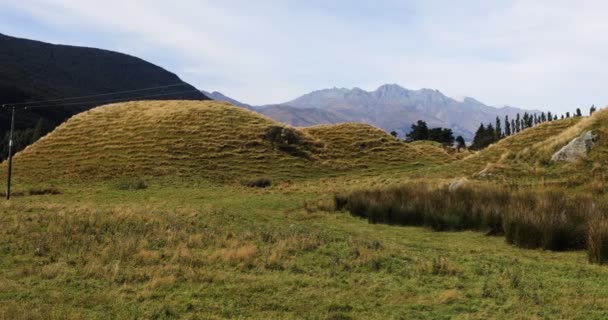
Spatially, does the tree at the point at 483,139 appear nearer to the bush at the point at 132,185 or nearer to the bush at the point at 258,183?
the bush at the point at 258,183

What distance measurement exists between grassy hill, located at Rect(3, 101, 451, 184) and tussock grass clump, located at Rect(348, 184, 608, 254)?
91.4 feet

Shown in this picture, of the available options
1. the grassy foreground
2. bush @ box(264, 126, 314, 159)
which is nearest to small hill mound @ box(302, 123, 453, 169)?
bush @ box(264, 126, 314, 159)

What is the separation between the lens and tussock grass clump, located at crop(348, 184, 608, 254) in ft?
45.4

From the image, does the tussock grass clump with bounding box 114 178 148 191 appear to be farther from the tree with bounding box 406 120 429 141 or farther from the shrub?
the tree with bounding box 406 120 429 141

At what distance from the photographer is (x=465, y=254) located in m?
13.0

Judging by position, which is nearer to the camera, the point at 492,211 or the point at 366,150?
the point at 492,211

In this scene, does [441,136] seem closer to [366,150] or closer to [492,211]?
[366,150]

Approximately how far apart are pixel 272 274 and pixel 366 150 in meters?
54.4

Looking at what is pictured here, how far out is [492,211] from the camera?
17.4 metres

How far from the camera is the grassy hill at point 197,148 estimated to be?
4988 centimetres

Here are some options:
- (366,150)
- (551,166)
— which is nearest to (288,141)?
(366,150)

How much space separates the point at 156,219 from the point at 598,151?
22465 millimetres

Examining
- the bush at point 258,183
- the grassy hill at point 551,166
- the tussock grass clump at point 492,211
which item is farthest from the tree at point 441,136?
the tussock grass clump at point 492,211

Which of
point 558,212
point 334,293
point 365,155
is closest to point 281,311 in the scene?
point 334,293
